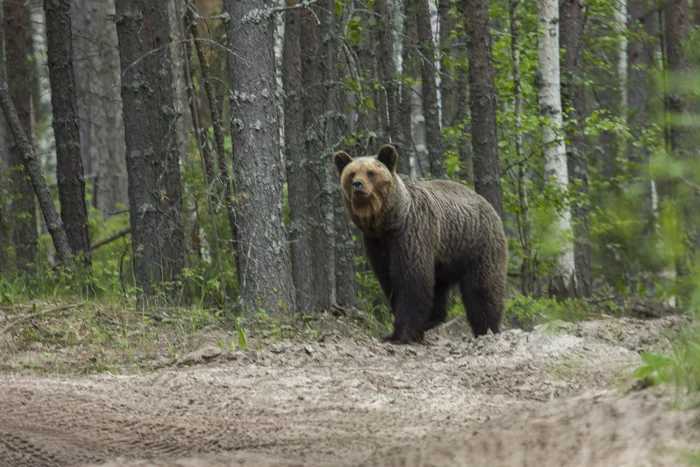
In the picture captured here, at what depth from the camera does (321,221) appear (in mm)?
12188

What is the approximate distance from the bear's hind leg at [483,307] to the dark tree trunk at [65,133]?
5345 millimetres

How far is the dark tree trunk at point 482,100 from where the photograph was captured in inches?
465

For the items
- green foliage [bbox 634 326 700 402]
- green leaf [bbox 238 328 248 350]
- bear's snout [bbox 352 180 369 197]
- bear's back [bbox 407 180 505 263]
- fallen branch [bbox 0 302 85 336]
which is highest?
bear's snout [bbox 352 180 369 197]

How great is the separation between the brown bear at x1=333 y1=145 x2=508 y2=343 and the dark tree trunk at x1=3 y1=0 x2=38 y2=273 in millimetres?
6636

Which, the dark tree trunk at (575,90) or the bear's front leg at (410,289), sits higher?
the dark tree trunk at (575,90)

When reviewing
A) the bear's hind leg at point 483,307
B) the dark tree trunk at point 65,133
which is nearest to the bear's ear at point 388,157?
the bear's hind leg at point 483,307

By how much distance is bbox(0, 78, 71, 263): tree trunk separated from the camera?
11.1 meters

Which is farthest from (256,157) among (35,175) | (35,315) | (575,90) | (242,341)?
(575,90)

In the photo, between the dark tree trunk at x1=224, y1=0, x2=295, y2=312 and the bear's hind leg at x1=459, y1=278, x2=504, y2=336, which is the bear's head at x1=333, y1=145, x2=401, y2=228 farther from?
the bear's hind leg at x1=459, y1=278, x2=504, y2=336

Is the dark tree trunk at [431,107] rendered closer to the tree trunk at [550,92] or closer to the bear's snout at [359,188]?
the tree trunk at [550,92]

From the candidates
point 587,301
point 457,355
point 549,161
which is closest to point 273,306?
point 457,355

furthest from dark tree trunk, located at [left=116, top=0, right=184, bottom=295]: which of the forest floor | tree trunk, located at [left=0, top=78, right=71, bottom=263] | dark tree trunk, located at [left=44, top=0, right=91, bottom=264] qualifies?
the forest floor

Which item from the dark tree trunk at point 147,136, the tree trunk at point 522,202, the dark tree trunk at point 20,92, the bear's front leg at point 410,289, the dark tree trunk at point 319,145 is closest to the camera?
the bear's front leg at point 410,289

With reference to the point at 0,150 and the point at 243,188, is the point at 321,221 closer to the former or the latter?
the point at 243,188
